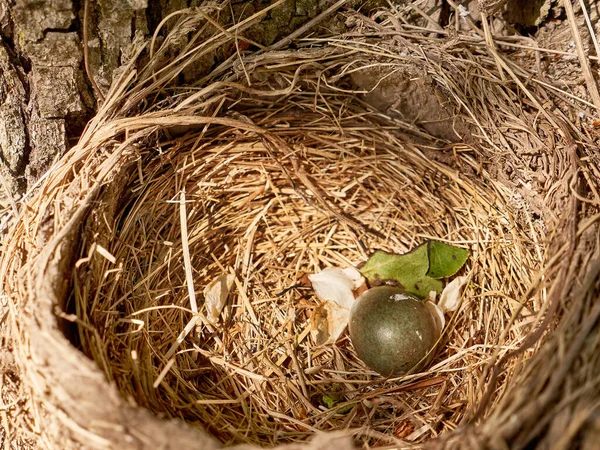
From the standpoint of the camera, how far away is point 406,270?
1866 mm

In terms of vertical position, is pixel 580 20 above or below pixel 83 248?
A: above

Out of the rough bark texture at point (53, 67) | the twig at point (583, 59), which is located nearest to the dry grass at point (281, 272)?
the rough bark texture at point (53, 67)

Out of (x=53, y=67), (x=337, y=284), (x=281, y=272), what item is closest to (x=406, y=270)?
(x=337, y=284)

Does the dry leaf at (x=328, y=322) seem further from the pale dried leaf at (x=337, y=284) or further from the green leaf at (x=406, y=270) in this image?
the green leaf at (x=406, y=270)

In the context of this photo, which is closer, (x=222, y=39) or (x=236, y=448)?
(x=236, y=448)

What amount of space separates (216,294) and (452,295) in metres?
0.78

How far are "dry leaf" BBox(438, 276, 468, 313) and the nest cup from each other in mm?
31

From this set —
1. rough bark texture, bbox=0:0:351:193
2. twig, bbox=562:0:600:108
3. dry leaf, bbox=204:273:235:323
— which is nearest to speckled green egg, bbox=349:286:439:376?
dry leaf, bbox=204:273:235:323

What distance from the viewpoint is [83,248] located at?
1.47m

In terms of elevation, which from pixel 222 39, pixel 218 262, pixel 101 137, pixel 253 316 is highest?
pixel 222 39

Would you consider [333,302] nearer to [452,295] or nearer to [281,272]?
[281,272]

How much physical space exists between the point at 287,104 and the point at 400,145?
41 cm

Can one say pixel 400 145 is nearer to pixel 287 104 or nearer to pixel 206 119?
pixel 287 104

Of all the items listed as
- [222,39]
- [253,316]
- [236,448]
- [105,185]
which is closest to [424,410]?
[253,316]
